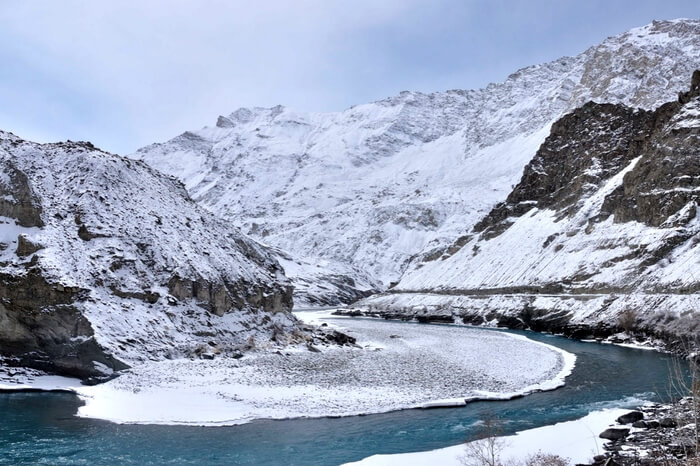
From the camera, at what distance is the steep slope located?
215ft

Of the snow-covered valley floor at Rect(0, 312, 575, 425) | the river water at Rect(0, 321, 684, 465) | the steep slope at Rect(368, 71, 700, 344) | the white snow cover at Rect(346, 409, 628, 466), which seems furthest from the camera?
the steep slope at Rect(368, 71, 700, 344)

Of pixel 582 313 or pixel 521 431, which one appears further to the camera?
pixel 582 313

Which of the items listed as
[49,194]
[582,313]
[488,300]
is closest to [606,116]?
[488,300]

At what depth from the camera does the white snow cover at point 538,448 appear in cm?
2123

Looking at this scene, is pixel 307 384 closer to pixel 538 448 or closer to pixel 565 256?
pixel 538 448

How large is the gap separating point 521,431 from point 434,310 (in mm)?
87237

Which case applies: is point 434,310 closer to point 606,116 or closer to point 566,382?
point 606,116

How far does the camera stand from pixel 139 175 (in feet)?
189

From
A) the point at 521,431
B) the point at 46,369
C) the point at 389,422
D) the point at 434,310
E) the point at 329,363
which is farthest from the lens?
the point at 434,310

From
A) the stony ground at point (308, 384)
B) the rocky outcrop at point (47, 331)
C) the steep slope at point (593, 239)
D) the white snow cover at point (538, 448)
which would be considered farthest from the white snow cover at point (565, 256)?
the rocky outcrop at point (47, 331)

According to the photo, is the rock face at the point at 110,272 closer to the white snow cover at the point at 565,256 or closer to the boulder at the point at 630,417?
the boulder at the point at 630,417

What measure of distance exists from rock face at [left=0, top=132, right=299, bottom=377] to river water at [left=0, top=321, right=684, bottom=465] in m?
5.80

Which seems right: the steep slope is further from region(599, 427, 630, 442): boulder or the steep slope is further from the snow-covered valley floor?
region(599, 427, 630, 442): boulder

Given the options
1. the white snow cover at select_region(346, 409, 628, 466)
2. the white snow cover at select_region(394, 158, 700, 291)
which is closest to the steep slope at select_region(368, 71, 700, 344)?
the white snow cover at select_region(394, 158, 700, 291)
